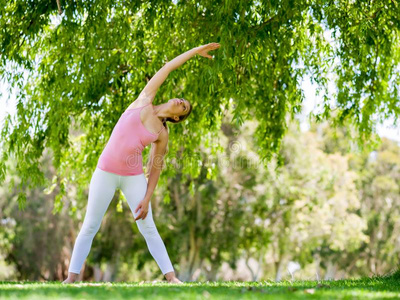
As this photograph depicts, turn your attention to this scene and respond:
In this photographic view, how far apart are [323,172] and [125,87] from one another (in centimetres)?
1387

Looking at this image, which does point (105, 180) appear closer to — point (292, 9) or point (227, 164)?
point (292, 9)

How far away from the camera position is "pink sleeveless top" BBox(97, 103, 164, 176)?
4.85 metres

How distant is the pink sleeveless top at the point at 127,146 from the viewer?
4.85 meters

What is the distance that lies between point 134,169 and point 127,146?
0.72 feet

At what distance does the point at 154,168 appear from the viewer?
501 centimetres

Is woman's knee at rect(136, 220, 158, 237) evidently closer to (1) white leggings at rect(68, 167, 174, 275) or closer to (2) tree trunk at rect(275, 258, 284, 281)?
(1) white leggings at rect(68, 167, 174, 275)

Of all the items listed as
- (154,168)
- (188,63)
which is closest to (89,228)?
(154,168)

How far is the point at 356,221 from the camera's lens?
949 inches

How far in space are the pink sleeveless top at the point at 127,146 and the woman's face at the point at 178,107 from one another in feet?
0.86

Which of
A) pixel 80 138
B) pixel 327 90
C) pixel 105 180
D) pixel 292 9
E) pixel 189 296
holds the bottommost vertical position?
pixel 189 296

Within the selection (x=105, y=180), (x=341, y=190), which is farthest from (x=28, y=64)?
(x=341, y=190)

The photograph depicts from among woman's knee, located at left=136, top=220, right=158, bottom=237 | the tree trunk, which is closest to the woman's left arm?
woman's knee, located at left=136, top=220, right=158, bottom=237

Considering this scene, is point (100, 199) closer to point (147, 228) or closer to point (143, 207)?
point (143, 207)

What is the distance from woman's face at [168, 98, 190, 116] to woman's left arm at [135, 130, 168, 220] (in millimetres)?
214
